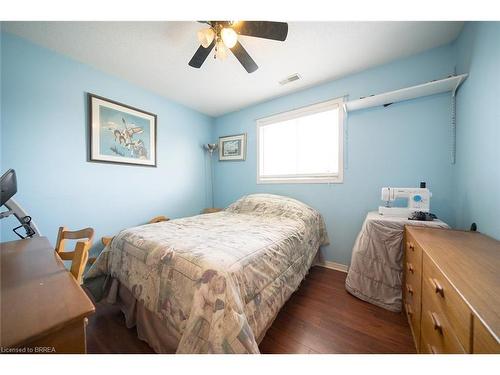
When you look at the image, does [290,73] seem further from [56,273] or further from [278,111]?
[56,273]

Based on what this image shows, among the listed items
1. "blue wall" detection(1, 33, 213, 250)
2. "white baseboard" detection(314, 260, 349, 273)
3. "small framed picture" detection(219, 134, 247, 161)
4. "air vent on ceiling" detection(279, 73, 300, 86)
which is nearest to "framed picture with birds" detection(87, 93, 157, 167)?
"blue wall" detection(1, 33, 213, 250)

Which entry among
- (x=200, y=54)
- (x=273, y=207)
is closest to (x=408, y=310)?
(x=273, y=207)

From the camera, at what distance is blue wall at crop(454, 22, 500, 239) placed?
1.06 metres

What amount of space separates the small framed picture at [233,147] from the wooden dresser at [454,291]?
8.37 feet

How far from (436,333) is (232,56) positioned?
99.3 inches

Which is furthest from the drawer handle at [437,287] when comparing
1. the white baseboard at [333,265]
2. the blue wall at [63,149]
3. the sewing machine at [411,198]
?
the blue wall at [63,149]

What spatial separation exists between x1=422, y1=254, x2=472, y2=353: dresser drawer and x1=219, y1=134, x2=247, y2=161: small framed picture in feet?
8.86

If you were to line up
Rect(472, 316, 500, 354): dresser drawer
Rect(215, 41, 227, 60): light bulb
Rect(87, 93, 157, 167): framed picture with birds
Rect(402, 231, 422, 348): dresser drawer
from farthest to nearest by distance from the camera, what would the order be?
Rect(87, 93, 157, 167): framed picture with birds → Rect(215, 41, 227, 60): light bulb → Rect(402, 231, 422, 348): dresser drawer → Rect(472, 316, 500, 354): dresser drawer

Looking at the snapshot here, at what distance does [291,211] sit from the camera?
2.20m

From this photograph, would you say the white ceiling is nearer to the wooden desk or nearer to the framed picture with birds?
the framed picture with birds

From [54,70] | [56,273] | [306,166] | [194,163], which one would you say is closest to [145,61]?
[54,70]

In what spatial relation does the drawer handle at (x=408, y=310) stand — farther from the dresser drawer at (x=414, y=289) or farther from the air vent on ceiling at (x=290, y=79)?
the air vent on ceiling at (x=290, y=79)

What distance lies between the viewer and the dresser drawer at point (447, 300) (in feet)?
1.73
